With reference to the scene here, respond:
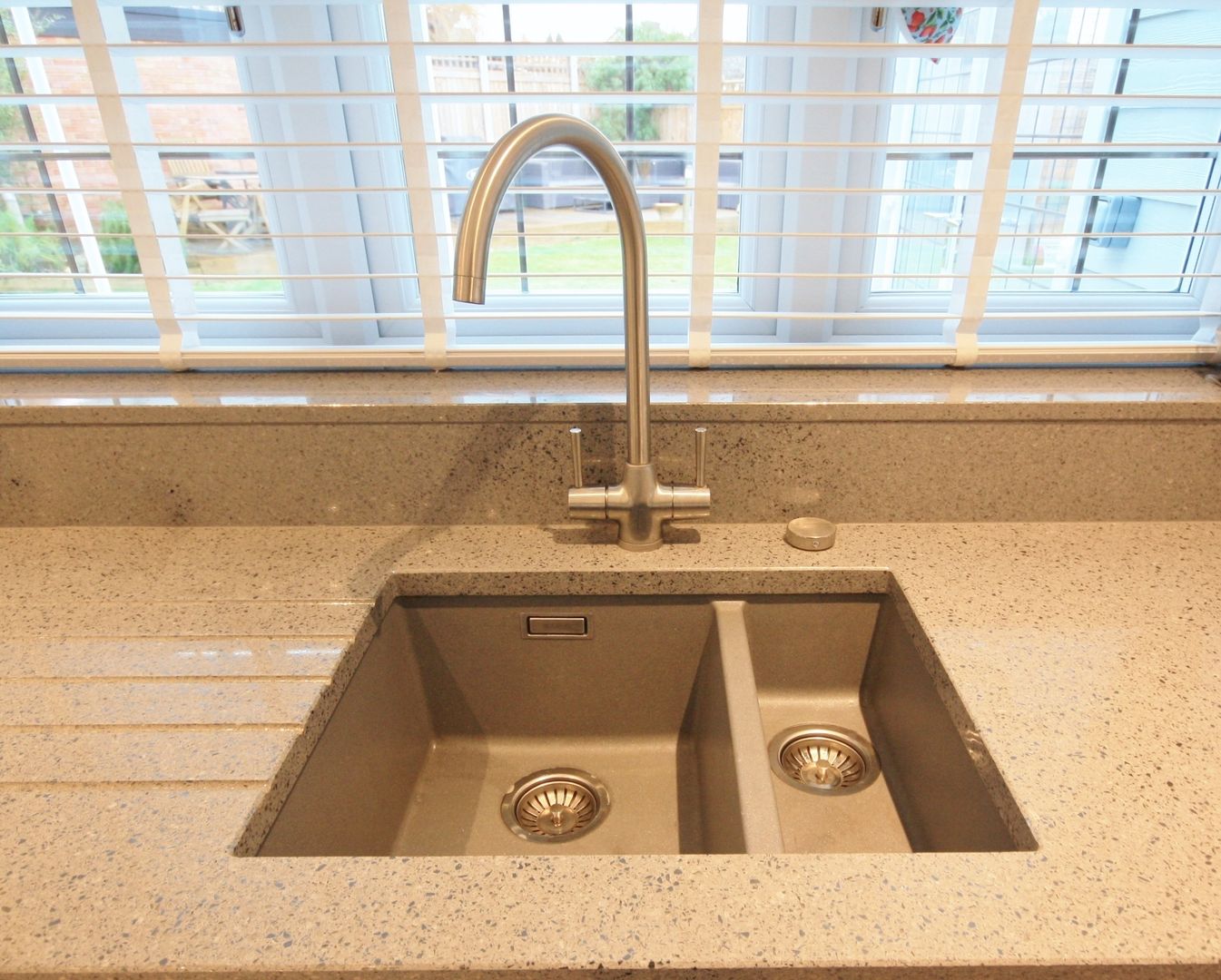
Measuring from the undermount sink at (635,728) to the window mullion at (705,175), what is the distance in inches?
14.6

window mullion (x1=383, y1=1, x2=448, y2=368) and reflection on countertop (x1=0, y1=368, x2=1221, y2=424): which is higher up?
window mullion (x1=383, y1=1, x2=448, y2=368)

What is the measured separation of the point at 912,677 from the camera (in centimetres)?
81

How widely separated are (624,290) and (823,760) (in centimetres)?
56

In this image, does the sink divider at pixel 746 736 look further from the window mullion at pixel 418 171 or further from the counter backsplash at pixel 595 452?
the window mullion at pixel 418 171

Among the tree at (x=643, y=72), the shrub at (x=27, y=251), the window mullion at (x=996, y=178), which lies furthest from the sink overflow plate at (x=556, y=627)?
the shrub at (x=27, y=251)

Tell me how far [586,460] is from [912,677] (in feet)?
1.42

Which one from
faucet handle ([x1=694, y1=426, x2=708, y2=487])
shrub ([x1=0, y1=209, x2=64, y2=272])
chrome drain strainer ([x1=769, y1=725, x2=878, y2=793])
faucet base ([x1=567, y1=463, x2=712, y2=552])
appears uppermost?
shrub ([x1=0, y1=209, x2=64, y2=272])

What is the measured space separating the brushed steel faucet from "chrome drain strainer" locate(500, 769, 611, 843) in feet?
0.91

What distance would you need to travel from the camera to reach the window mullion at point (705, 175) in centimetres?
88

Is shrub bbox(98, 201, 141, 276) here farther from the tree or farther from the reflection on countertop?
the tree

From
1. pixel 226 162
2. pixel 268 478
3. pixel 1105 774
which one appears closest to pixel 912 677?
pixel 1105 774

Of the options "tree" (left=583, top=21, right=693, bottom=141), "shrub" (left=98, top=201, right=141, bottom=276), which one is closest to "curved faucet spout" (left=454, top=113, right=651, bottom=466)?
"tree" (left=583, top=21, right=693, bottom=141)

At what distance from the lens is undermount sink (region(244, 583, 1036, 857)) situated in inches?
30.2

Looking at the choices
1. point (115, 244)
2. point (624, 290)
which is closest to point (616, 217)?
point (624, 290)
